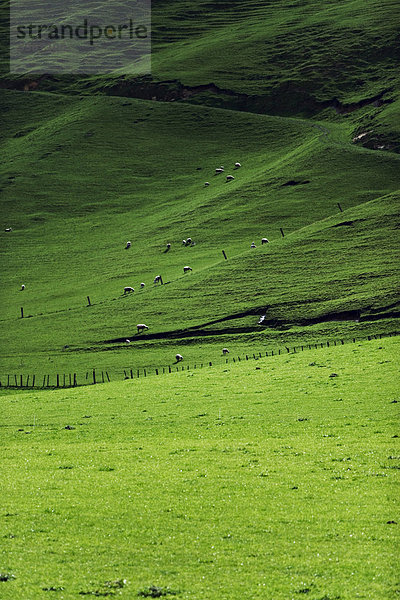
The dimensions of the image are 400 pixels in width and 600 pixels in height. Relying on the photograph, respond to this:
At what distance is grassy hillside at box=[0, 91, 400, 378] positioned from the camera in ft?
→ 281

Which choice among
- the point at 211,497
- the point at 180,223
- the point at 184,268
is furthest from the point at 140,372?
the point at 180,223

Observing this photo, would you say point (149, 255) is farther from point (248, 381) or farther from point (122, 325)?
point (248, 381)

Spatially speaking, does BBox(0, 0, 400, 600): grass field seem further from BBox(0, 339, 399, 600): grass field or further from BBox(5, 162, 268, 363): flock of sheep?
BBox(5, 162, 268, 363): flock of sheep

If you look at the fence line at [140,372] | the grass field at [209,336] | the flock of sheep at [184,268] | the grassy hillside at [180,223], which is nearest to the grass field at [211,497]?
the grass field at [209,336]

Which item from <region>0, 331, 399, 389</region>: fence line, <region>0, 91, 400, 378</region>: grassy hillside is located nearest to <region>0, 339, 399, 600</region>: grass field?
<region>0, 331, 399, 389</region>: fence line

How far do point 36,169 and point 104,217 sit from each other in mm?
34388

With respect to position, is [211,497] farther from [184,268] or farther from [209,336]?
[184,268]

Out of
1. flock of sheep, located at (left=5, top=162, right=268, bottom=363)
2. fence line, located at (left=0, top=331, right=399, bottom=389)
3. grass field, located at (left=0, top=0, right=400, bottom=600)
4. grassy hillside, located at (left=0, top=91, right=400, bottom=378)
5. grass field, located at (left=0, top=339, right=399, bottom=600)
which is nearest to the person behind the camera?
grass field, located at (left=0, top=339, right=399, bottom=600)

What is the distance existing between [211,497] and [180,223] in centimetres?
10467

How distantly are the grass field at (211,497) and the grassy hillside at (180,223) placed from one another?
103 feet

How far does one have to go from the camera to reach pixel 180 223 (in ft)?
419

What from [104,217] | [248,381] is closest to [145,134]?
[104,217]

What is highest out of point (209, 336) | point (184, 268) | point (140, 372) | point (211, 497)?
point (211, 497)

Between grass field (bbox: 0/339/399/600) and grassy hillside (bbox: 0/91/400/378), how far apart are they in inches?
1241
